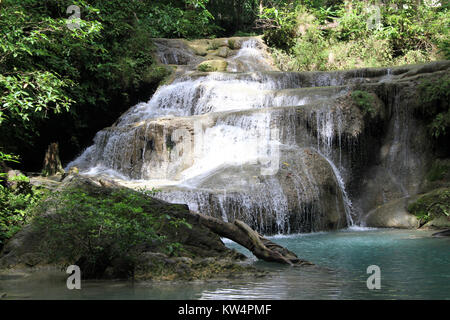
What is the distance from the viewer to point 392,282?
5.07 meters

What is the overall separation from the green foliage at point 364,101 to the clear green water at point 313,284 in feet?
21.2

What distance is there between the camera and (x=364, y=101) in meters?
13.2

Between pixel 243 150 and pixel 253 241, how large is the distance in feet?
22.0

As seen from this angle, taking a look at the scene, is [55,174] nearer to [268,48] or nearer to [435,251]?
[435,251]

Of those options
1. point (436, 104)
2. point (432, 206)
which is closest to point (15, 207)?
point (432, 206)

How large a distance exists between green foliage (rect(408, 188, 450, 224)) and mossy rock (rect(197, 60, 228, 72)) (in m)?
10.7

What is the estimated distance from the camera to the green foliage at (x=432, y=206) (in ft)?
35.9

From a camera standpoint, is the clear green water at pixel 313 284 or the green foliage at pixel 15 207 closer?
the clear green water at pixel 313 284

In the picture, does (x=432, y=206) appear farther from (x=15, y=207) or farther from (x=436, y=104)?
(x=15, y=207)

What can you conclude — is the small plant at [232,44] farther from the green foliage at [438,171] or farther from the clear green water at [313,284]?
the clear green water at [313,284]

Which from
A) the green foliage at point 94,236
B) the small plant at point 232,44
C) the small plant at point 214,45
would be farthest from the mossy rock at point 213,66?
the green foliage at point 94,236


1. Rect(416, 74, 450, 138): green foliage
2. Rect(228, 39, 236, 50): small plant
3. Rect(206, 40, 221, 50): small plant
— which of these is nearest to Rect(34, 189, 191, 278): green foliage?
Rect(416, 74, 450, 138): green foliage

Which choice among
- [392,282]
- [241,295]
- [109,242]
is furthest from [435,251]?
[109,242]
